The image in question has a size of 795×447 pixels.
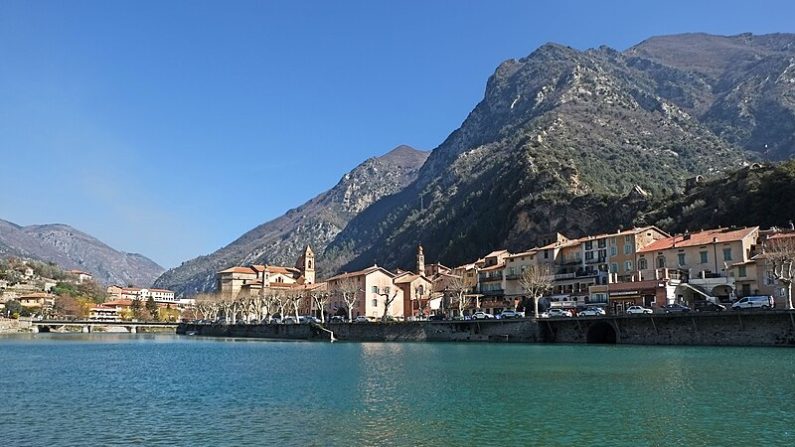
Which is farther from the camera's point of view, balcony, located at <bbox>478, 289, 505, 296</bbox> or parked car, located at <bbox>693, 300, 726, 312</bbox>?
balcony, located at <bbox>478, 289, 505, 296</bbox>

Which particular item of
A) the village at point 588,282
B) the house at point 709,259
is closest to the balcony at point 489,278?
the village at point 588,282

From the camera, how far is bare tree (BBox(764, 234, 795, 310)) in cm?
6197

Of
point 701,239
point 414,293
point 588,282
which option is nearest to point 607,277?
point 588,282

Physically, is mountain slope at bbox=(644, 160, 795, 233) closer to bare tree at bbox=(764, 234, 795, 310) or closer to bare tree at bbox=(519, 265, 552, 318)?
bare tree at bbox=(764, 234, 795, 310)

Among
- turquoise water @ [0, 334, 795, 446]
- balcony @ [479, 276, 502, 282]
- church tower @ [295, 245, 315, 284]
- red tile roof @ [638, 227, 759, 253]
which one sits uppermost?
church tower @ [295, 245, 315, 284]

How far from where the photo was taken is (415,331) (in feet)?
297

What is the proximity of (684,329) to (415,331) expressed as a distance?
120 feet

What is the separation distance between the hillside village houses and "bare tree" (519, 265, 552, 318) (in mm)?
459

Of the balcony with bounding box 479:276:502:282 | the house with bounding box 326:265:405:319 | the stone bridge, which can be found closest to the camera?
the balcony with bounding box 479:276:502:282

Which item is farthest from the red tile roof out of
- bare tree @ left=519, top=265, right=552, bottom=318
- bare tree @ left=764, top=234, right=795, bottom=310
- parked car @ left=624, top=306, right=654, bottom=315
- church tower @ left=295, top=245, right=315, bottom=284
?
church tower @ left=295, top=245, right=315, bottom=284

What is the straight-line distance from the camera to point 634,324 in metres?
68.6

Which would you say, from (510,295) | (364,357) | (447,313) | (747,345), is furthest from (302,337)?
(747,345)

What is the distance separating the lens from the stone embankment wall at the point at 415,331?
80.0 m

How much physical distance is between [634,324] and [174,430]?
54.3m
